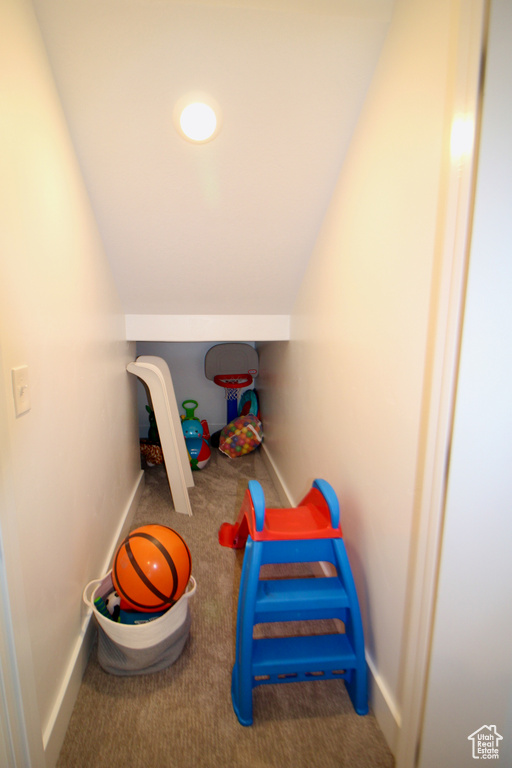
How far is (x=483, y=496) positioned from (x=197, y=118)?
4.92 feet

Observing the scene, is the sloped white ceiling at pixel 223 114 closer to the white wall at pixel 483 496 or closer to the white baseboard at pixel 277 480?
the white wall at pixel 483 496

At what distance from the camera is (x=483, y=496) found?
863mm

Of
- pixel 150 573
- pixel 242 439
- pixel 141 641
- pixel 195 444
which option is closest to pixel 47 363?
pixel 150 573

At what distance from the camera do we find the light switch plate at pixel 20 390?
876 millimetres

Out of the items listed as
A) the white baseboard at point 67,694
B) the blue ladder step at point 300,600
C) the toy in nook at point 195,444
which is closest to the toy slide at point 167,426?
the toy in nook at point 195,444

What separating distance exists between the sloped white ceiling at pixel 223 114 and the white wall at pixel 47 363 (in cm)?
12

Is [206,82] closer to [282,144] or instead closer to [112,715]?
[282,144]

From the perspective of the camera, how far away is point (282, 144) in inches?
54.8

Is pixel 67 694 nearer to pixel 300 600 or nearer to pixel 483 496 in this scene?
pixel 300 600

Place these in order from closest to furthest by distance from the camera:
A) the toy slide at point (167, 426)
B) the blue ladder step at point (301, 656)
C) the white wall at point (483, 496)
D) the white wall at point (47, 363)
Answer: the white wall at point (483, 496), the white wall at point (47, 363), the blue ladder step at point (301, 656), the toy slide at point (167, 426)

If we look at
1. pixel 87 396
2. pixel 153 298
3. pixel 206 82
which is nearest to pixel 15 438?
pixel 87 396

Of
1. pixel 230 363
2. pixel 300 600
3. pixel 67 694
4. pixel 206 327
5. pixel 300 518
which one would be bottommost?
pixel 67 694

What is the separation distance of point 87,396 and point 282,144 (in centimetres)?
124

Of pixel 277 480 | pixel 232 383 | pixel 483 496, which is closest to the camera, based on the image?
pixel 483 496
